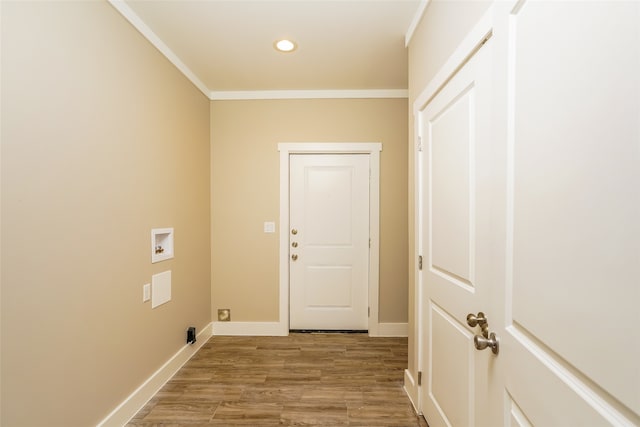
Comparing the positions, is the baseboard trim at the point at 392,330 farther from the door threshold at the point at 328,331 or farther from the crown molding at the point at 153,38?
the crown molding at the point at 153,38

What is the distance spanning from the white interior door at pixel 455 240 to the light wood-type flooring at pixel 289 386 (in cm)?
43

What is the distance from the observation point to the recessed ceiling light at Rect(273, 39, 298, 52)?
2223 mm

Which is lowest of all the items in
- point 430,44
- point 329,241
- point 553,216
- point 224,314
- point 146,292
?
point 224,314

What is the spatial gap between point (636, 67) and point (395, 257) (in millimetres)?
2748

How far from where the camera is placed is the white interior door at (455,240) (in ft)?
3.76

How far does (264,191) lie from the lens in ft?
10.5

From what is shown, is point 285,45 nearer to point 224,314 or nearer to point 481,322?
point 481,322

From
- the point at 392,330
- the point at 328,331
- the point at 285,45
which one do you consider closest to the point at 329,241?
the point at 328,331

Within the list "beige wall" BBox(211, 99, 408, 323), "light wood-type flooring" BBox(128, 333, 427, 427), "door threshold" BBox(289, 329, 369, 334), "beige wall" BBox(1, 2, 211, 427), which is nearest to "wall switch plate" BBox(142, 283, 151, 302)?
"beige wall" BBox(1, 2, 211, 427)

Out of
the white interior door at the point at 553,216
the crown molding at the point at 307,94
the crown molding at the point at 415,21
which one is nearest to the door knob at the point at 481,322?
the white interior door at the point at 553,216

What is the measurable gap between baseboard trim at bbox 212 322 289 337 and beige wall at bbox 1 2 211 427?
0.84 metres

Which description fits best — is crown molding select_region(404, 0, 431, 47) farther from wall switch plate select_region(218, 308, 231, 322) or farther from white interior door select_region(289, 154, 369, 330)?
wall switch plate select_region(218, 308, 231, 322)

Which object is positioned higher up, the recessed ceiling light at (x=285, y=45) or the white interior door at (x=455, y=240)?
the recessed ceiling light at (x=285, y=45)

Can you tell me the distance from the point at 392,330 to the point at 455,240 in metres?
2.07
